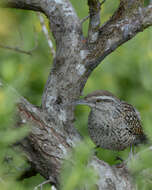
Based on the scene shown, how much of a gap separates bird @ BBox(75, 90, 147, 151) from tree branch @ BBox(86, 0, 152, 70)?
86 centimetres

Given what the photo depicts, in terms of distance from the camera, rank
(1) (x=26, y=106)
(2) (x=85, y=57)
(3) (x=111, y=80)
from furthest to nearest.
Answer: (3) (x=111, y=80), (2) (x=85, y=57), (1) (x=26, y=106)

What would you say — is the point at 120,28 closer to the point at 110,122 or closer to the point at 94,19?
the point at 94,19

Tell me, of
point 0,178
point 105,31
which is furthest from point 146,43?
point 0,178

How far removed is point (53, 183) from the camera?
11.5 ft

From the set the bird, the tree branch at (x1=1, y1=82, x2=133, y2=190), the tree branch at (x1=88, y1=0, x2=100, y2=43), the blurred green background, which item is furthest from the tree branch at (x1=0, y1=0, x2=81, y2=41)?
the blurred green background

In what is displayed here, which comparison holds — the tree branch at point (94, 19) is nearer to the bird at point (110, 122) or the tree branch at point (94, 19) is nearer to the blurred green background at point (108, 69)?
the bird at point (110, 122)

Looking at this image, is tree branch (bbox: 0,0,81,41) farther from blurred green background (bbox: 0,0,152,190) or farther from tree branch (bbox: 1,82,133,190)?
blurred green background (bbox: 0,0,152,190)

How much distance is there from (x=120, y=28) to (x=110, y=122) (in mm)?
1202

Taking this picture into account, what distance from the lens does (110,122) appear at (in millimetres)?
4402

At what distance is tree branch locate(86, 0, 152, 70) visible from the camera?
3.46 m

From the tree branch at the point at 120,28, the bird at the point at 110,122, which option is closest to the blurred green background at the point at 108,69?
the bird at the point at 110,122

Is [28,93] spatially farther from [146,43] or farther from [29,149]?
[29,149]

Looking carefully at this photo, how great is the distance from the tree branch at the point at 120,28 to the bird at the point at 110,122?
34.0 inches

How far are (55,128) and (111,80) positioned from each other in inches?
148
